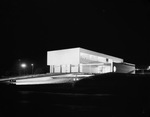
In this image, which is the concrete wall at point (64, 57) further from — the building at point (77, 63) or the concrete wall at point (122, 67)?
the concrete wall at point (122, 67)

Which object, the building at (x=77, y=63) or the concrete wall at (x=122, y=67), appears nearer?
the building at (x=77, y=63)

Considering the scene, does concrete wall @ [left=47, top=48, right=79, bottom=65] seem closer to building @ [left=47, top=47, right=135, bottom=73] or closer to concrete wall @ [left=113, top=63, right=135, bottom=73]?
building @ [left=47, top=47, right=135, bottom=73]

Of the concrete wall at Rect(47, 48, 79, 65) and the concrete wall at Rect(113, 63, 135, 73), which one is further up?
the concrete wall at Rect(47, 48, 79, 65)

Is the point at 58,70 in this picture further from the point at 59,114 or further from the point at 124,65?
the point at 59,114

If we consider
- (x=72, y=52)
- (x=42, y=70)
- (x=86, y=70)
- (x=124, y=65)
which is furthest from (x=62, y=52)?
(x=124, y=65)

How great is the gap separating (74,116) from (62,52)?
1118 inches

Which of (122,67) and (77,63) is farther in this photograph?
(122,67)

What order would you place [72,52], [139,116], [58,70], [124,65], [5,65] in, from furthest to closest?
[5,65]
[124,65]
[58,70]
[72,52]
[139,116]

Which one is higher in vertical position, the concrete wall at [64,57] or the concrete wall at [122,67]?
the concrete wall at [64,57]

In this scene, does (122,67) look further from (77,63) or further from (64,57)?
(64,57)

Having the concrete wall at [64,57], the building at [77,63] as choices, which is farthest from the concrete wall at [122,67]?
the concrete wall at [64,57]

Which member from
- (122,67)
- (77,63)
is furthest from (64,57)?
(122,67)

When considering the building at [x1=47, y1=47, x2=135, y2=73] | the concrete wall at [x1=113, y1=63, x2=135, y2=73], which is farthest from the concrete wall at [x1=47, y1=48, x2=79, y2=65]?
the concrete wall at [x1=113, y1=63, x2=135, y2=73]

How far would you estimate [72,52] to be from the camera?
105 feet
